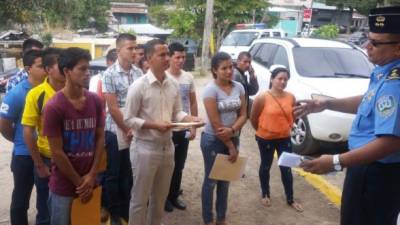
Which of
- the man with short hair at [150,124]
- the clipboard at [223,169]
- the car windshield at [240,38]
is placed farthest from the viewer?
the car windshield at [240,38]

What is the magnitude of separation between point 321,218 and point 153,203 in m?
1.97

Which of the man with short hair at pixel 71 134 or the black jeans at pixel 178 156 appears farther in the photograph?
the black jeans at pixel 178 156

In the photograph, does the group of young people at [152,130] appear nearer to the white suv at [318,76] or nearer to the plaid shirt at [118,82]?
the plaid shirt at [118,82]

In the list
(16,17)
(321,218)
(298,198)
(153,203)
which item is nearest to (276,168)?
(298,198)

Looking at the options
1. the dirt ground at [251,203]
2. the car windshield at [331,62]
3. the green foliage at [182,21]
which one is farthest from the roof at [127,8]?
the dirt ground at [251,203]

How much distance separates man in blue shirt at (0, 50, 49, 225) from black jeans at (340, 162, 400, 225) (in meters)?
2.44

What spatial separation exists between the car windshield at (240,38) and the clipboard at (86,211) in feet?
55.2

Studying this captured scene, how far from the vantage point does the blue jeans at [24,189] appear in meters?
3.62

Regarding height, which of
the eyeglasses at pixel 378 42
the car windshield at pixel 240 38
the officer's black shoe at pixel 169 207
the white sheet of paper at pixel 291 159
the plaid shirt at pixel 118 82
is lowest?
the officer's black shoe at pixel 169 207

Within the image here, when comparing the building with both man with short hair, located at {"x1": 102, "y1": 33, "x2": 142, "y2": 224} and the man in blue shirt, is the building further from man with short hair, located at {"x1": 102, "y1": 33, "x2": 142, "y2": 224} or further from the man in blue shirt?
the man in blue shirt

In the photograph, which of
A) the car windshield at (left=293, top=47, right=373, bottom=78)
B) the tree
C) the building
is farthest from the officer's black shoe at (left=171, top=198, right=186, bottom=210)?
the building

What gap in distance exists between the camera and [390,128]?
2453 millimetres

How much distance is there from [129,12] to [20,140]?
60261 mm

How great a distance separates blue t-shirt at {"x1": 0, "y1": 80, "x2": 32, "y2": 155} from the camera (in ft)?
11.7
